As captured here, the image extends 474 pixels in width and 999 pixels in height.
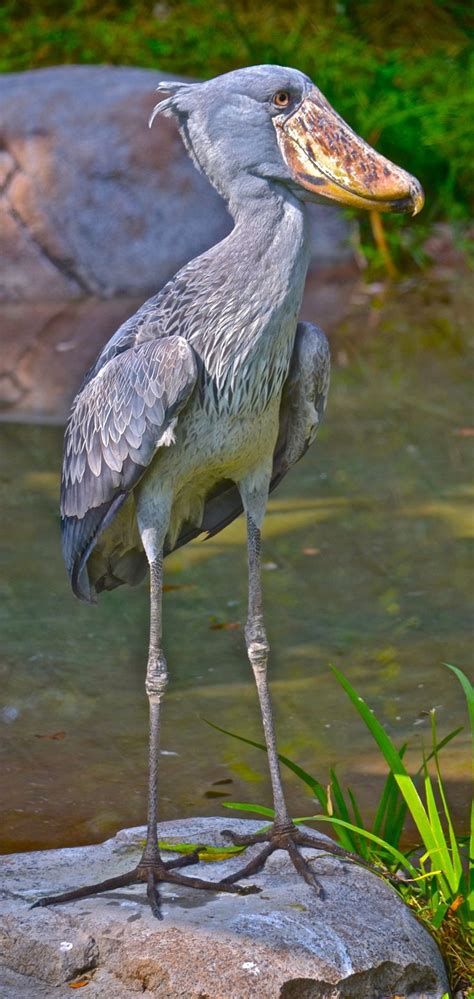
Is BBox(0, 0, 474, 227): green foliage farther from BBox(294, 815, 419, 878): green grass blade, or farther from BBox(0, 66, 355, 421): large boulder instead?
BBox(294, 815, 419, 878): green grass blade

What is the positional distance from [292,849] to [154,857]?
1.07 feet

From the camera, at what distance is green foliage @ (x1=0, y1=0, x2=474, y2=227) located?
439 inches

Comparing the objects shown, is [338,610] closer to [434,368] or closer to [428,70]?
[434,368]

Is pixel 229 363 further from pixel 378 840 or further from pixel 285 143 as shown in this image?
pixel 378 840

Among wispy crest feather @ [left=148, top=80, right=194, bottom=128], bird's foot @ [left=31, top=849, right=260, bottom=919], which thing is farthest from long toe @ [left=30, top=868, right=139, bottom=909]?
wispy crest feather @ [left=148, top=80, right=194, bottom=128]

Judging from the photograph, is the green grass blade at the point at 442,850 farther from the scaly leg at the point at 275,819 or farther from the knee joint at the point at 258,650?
the knee joint at the point at 258,650

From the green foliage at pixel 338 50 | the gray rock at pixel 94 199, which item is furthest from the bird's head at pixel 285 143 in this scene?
the green foliage at pixel 338 50

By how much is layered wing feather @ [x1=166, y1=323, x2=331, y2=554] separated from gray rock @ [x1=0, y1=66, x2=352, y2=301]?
22.2ft

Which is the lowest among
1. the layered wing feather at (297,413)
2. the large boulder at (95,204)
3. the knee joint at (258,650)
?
the large boulder at (95,204)

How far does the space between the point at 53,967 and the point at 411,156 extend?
9039mm

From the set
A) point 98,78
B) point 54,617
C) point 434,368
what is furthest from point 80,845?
point 98,78

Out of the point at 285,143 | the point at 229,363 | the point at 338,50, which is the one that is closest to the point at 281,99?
the point at 285,143

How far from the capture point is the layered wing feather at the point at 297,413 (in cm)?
341

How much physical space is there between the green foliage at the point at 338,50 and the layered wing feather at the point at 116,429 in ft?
24.7
